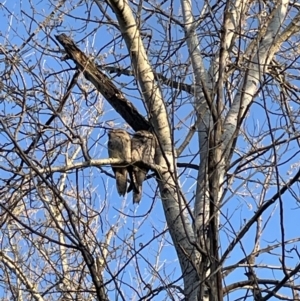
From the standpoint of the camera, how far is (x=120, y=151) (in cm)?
424

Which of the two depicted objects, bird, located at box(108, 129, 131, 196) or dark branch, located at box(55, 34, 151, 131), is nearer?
bird, located at box(108, 129, 131, 196)

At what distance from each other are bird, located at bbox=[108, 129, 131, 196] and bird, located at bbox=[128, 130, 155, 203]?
0.04 metres

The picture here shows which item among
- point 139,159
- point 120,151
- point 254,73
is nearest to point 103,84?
point 120,151

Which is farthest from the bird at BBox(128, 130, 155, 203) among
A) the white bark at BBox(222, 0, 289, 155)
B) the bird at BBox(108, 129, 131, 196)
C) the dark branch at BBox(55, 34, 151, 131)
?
the white bark at BBox(222, 0, 289, 155)

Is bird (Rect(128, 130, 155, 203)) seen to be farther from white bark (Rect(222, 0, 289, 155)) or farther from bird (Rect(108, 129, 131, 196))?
white bark (Rect(222, 0, 289, 155))

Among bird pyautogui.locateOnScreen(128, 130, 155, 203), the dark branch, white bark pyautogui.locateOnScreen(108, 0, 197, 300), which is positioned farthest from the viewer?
the dark branch

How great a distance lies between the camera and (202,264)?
3.08m

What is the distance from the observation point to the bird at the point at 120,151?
4105mm

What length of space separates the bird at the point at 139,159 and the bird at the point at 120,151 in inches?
1.6

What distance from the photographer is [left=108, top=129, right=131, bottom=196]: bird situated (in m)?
4.11

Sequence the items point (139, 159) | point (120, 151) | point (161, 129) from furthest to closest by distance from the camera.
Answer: point (120, 151), point (139, 159), point (161, 129)

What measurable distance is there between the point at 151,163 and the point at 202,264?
106 centimetres

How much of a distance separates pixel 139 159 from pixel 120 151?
221mm

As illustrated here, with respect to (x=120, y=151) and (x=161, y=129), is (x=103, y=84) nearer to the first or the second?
(x=120, y=151)
